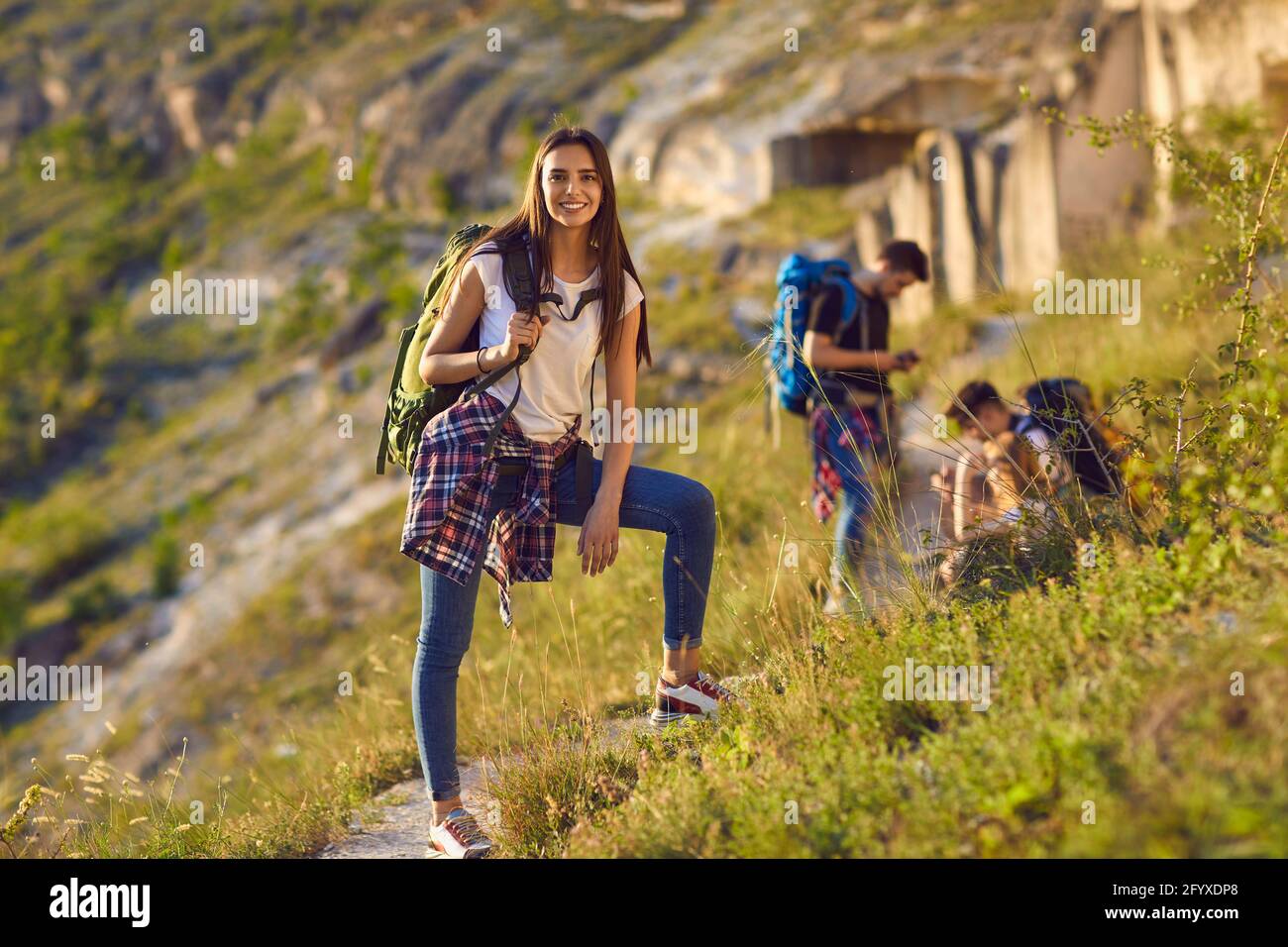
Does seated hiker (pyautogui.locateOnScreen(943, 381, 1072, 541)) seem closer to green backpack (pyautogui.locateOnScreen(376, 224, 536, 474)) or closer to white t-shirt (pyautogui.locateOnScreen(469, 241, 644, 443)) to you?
white t-shirt (pyautogui.locateOnScreen(469, 241, 644, 443))

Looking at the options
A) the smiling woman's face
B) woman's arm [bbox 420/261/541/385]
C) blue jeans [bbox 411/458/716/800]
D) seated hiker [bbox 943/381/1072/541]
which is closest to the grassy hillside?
seated hiker [bbox 943/381/1072/541]

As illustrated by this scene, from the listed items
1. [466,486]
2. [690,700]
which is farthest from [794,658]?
[466,486]

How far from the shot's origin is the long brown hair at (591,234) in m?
3.64

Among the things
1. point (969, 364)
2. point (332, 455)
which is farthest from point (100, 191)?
point (969, 364)

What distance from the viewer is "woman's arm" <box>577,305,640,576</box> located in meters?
3.63

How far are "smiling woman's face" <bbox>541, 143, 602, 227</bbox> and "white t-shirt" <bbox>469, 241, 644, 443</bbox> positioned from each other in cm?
18

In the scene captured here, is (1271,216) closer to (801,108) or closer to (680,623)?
(680,623)

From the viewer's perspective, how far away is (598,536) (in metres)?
3.63

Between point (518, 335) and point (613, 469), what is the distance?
1.64 ft

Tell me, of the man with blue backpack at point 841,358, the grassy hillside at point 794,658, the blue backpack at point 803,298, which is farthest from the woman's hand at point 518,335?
the blue backpack at point 803,298

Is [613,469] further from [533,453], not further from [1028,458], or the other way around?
[1028,458]

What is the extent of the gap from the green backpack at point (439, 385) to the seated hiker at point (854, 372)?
6.79 feet

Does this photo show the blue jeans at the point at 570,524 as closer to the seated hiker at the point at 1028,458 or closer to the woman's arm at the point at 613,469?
the woman's arm at the point at 613,469

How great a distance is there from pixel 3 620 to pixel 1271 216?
83.8ft
